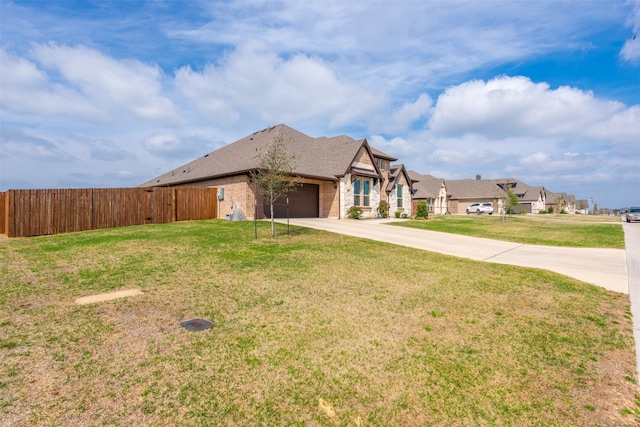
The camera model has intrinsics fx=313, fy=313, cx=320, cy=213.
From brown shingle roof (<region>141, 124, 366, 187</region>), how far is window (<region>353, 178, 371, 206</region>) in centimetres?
224

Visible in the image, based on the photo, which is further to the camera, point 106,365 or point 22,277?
point 22,277

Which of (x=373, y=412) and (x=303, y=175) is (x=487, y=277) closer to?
(x=373, y=412)

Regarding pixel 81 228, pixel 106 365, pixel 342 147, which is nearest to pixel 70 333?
pixel 106 365

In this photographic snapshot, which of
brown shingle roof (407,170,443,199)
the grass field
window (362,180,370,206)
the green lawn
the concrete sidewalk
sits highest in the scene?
brown shingle roof (407,170,443,199)

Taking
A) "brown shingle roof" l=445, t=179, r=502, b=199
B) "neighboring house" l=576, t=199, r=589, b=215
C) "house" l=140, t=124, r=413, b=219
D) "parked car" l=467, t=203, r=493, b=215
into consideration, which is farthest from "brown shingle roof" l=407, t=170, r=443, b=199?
"neighboring house" l=576, t=199, r=589, b=215

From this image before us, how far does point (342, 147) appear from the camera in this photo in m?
27.4

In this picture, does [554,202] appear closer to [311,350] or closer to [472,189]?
[472,189]

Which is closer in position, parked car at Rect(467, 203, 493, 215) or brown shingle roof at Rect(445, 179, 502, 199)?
parked car at Rect(467, 203, 493, 215)

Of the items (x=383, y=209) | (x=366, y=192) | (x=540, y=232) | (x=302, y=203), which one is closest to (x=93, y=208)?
(x=302, y=203)

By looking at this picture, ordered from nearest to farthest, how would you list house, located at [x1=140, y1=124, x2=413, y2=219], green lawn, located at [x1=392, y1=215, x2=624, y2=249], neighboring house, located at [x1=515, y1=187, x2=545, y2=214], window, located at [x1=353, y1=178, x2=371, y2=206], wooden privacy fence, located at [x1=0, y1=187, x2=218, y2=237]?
wooden privacy fence, located at [x1=0, y1=187, x2=218, y2=237]
green lawn, located at [x1=392, y1=215, x2=624, y2=249]
house, located at [x1=140, y1=124, x2=413, y2=219]
window, located at [x1=353, y1=178, x2=371, y2=206]
neighboring house, located at [x1=515, y1=187, x2=545, y2=214]

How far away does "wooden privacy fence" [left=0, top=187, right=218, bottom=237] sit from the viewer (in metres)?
14.7

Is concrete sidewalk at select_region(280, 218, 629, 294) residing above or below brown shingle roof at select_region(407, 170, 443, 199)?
below

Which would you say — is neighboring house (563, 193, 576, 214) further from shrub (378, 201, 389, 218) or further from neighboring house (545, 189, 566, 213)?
shrub (378, 201, 389, 218)

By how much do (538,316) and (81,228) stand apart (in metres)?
19.6
